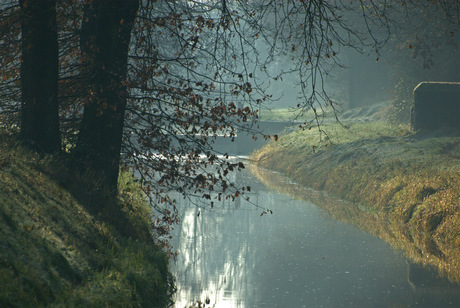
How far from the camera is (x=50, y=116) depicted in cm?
991

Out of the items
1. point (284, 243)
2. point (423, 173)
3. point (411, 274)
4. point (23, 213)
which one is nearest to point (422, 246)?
point (411, 274)

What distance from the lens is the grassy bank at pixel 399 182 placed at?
13.0 meters

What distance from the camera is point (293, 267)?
38.8ft

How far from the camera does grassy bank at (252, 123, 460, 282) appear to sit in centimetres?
1300

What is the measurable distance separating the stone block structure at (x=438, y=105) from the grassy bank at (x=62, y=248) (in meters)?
18.3

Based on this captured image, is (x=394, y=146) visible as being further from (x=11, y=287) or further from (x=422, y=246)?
(x=11, y=287)

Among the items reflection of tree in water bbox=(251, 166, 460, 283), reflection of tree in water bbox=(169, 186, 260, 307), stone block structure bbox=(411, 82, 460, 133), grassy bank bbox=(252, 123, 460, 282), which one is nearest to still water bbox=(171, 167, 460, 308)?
reflection of tree in water bbox=(169, 186, 260, 307)

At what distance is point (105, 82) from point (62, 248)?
3891 millimetres

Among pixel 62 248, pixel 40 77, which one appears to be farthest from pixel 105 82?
pixel 62 248

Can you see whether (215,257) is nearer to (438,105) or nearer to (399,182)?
(399,182)

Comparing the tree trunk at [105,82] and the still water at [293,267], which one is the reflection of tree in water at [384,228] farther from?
the tree trunk at [105,82]

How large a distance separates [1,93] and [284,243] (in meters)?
7.55

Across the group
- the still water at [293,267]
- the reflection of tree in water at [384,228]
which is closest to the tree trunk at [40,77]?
the still water at [293,267]

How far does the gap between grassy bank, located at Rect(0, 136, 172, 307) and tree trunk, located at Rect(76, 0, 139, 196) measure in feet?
2.44
